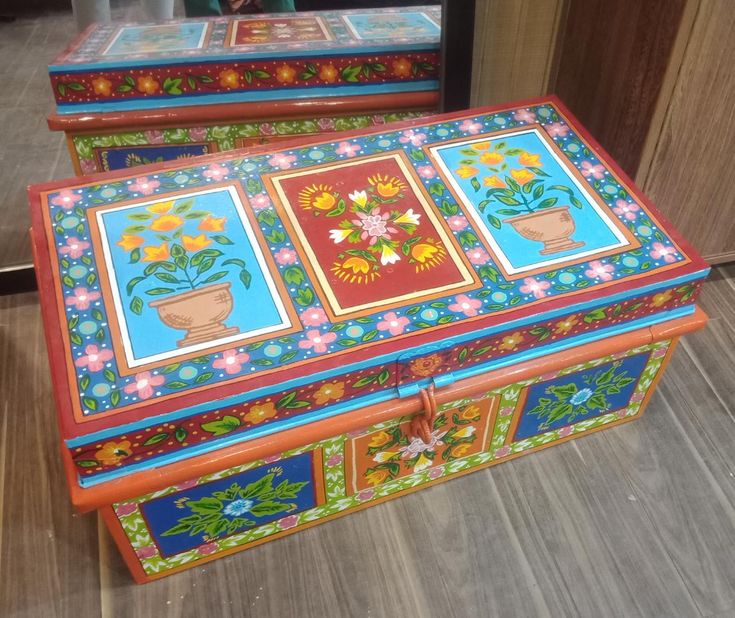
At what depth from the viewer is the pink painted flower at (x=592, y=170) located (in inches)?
41.0

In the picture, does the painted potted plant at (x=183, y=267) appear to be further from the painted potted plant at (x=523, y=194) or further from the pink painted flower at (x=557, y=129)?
the pink painted flower at (x=557, y=129)

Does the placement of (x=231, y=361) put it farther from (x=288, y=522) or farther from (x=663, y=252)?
(x=663, y=252)

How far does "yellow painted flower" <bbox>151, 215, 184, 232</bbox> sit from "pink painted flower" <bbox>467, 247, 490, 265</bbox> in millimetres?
416

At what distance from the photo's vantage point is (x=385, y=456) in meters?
0.98

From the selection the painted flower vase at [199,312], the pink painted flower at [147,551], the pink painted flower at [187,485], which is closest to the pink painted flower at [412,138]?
the painted flower vase at [199,312]

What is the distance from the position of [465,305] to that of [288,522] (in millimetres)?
445

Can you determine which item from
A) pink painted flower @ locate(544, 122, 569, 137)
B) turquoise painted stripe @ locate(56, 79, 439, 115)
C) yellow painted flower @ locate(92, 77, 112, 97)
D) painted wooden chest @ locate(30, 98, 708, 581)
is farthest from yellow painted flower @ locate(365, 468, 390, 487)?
yellow painted flower @ locate(92, 77, 112, 97)

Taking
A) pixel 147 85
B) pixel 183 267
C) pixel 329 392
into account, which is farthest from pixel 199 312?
pixel 147 85

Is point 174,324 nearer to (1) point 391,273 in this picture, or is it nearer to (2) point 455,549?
(1) point 391,273

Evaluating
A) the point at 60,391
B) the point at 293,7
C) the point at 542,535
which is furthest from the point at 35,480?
the point at 293,7

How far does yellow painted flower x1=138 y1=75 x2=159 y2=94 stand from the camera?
4.03ft

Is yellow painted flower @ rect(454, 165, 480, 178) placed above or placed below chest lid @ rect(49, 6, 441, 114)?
below

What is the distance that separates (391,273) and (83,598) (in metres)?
0.66

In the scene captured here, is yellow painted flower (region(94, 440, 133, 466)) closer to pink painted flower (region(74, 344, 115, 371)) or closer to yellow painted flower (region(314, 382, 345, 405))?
pink painted flower (region(74, 344, 115, 371))
